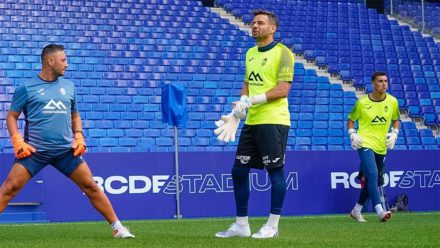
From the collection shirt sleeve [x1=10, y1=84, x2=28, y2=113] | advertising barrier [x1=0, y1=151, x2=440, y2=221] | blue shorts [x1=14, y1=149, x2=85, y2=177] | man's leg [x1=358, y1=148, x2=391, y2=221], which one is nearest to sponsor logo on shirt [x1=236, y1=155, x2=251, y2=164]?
blue shorts [x1=14, y1=149, x2=85, y2=177]

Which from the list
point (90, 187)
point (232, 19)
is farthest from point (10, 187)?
point (232, 19)

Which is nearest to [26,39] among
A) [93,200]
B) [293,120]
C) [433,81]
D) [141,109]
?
[141,109]

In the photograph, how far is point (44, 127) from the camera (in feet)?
26.3

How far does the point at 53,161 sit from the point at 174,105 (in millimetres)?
6738

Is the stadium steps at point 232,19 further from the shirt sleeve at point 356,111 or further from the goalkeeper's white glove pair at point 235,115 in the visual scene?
the goalkeeper's white glove pair at point 235,115

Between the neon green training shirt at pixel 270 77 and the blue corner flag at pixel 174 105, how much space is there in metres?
6.54

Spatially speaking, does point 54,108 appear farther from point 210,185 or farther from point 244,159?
point 210,185

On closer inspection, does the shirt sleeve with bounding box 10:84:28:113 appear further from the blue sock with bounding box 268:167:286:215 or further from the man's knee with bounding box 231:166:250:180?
the blue sock with bounding box 268:167:286:215

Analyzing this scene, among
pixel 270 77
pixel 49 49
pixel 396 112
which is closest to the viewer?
pixel 49 49

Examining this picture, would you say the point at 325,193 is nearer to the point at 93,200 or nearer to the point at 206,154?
the point at 206,154

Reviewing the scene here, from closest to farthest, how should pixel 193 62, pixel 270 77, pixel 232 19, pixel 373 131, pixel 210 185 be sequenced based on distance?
pixel 270 77 → pixel 373 131 → pixel 210 185 → pixel 193 62 → pixel 232 19

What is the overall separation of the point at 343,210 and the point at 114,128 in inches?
191

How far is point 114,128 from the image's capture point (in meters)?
17.8

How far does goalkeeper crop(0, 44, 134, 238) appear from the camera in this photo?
7988mm
